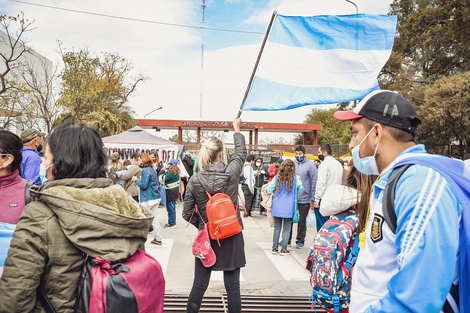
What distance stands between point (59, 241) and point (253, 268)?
15.8 ft

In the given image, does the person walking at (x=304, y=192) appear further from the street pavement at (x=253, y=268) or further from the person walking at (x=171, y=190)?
the person walking at (x=171, y=190)

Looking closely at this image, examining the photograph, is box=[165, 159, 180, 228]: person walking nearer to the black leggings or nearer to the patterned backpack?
the black leggings

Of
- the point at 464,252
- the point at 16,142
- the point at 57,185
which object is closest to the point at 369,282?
the point at 464,252

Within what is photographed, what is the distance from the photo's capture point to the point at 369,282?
1.58m

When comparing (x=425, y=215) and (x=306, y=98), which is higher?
(x=306, y=98)

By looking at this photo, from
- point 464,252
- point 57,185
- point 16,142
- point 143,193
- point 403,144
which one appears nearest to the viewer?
point 464,252

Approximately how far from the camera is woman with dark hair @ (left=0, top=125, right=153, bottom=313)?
5.60ft

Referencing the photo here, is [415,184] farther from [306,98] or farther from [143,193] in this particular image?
[143,193]

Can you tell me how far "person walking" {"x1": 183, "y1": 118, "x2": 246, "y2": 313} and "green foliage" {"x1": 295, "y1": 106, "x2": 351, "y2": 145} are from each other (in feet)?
128

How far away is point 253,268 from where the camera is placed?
620 cm

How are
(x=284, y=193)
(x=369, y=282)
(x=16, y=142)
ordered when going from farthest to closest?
1. (x=284, y=193)
2. (x=16, y=142)
3. (x=369, y=282)

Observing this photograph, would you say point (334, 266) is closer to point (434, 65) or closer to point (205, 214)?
point (205, 214)

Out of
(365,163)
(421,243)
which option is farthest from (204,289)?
(421,243)

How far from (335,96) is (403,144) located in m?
3.12
